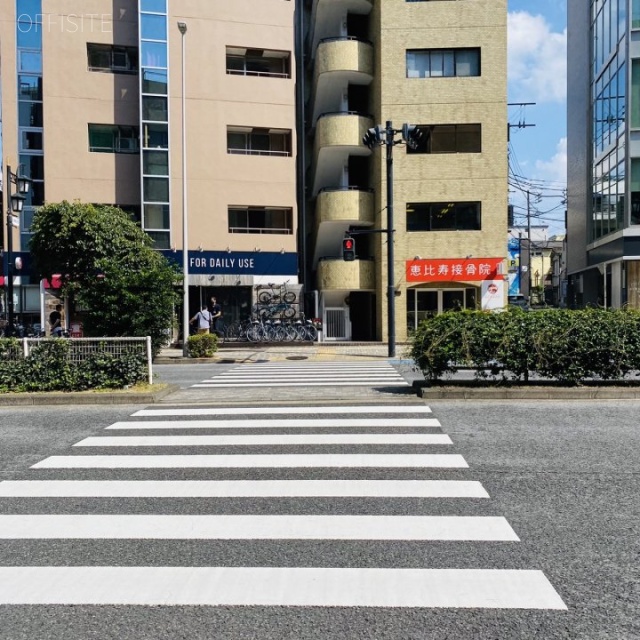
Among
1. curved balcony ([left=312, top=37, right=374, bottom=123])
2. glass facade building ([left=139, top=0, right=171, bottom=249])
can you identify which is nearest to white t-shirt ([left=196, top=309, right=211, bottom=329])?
glass facade building ([left=139, top=0, right=171, bottom=249])

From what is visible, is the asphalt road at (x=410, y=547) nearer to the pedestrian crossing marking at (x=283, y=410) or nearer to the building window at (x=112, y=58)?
the pedestrian crossing marking at (x=283, y=410)

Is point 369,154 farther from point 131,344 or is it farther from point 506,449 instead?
point 506,449

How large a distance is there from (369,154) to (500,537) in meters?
25.2

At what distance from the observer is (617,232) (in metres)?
25.7

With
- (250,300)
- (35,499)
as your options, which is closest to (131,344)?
(35,499)

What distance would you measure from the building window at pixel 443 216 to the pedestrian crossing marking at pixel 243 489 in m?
21.8

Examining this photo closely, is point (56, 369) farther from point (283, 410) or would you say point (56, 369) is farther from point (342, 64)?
point (342, 64)

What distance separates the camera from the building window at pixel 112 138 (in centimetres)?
2723

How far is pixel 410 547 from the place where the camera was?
13.2 ft

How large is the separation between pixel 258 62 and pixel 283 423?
24558 mm

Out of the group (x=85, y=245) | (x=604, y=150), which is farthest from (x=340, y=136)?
(x=604, y=150)

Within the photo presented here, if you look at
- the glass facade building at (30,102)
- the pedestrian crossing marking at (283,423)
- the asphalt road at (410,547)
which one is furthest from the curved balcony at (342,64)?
the asphalt road at (410,547)

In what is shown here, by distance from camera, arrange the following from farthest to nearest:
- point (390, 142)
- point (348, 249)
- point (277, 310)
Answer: point (277, 310) < point (348, 249) < point (390, 142)

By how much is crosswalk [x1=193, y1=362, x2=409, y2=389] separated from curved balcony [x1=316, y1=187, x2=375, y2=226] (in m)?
10.3
